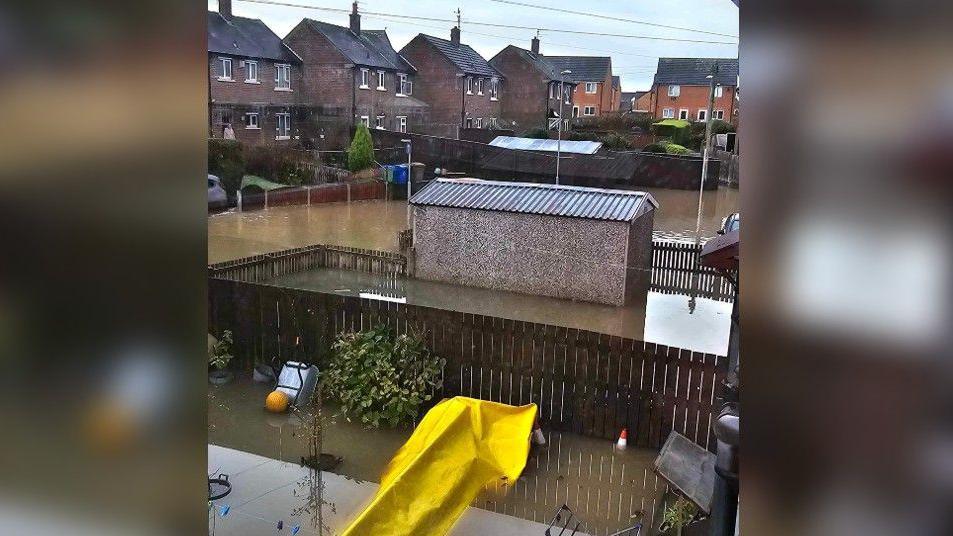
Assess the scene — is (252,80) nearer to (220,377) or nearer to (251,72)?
(251,72)

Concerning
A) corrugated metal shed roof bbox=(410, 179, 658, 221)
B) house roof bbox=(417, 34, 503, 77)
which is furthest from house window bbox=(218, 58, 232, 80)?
house roof bbox=(417, 34, 503, 77)

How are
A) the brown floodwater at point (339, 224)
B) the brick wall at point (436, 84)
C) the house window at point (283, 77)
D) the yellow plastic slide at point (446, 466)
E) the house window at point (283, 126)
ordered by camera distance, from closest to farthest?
the yellow plastic slide at point (446, 466) → the brown floodwater at point (339, 224) → the house window at point (283, 126) → the house window at point (283, 77) → the brick wall at point (436, 84)

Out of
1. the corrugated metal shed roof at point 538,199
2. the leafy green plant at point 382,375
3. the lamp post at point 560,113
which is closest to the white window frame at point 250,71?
the corrugated metal shed roof at point 538,199

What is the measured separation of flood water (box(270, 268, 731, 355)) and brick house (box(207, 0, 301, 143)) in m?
1.62

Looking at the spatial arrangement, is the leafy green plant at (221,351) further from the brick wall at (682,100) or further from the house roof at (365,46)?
the brick wall at (682,100)

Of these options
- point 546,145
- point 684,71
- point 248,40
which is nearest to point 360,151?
point 248,40

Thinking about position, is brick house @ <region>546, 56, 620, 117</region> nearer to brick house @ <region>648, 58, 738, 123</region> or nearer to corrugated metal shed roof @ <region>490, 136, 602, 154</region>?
brick house @ <region>648, 58, 738, 123</region>

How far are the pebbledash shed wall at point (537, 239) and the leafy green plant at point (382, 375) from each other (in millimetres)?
1450

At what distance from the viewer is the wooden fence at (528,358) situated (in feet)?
8.10

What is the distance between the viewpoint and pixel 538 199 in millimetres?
4238

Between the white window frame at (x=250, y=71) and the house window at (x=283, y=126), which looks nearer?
the white window frame at (x=250, y=71)

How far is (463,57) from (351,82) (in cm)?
171
